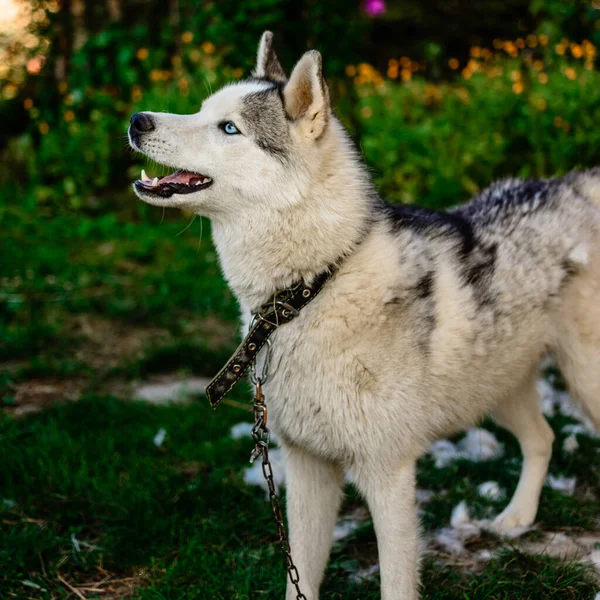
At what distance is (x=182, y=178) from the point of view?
2.43m

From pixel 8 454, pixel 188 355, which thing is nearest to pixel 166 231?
pixel 188 355

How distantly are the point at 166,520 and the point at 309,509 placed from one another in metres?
0.69

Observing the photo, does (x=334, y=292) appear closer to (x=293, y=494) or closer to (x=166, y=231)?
(x=293, y=494)

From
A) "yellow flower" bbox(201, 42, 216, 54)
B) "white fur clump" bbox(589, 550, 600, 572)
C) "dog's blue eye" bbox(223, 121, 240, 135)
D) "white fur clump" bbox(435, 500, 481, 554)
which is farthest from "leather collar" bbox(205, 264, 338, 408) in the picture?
"yellow flower" bbox(201, 42, 216, 54)

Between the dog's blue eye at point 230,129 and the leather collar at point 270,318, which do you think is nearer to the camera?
the leather collar at point 270,318

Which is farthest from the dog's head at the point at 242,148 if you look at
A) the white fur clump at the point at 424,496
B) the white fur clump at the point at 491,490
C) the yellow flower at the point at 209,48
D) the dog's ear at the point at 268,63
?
the yellow flower at the point at 209,48

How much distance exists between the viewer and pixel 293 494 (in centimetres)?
249

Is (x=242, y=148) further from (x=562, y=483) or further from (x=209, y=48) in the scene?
(x=209, y=48)

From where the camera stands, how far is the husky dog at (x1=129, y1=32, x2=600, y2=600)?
2260 millimetres

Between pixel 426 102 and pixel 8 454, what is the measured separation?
5.53 metres

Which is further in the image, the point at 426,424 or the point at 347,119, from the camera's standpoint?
the point at 347,119

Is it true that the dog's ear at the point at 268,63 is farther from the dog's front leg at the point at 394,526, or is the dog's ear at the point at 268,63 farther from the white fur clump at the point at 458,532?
the white fur clump at the point at 458,532

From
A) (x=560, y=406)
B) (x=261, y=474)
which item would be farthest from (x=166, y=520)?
(x=560, y=406)

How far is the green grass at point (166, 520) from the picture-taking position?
2.51m
